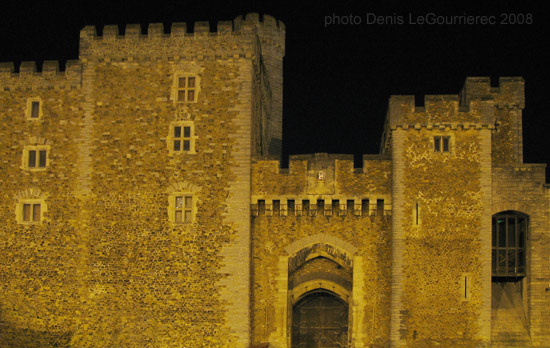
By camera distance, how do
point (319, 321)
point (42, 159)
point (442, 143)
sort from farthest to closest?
point (319, 321) < point (42, 159) < point (442, 143)

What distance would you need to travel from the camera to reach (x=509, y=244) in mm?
32562

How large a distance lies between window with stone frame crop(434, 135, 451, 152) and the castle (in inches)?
2.2

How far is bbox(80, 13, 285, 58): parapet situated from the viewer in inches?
1270

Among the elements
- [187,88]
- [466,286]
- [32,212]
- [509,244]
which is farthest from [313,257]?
[32,212]

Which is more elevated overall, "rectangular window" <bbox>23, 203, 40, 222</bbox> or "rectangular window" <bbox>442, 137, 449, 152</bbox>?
"rectangular window" <bbox>442, 137, 449, 152</bbox>

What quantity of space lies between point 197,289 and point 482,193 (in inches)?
479

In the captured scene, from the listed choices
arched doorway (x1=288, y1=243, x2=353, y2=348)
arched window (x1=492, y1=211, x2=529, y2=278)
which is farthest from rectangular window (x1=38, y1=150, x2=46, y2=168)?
arched window (x1=492, y1=211, x2=529, y2=278)

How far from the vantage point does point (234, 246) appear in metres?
31.1

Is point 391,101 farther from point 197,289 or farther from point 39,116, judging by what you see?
point 39,116

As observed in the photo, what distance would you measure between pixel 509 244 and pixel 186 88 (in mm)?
15317

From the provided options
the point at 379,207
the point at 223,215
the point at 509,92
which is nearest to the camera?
the point at 223,215

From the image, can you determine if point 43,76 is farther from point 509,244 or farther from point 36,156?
point 509,244

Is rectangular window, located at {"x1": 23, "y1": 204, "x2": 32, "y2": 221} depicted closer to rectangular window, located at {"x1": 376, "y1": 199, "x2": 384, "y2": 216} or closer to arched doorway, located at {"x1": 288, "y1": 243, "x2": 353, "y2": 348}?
arched doorway, located at {"x1": 288, "y1": 243, "x2": 353, "y2": 348}

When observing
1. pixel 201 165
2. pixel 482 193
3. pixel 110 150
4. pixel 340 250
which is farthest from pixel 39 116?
pixel 482 193
